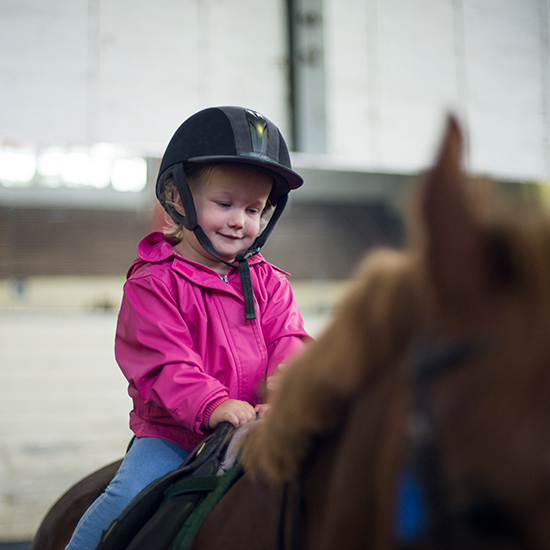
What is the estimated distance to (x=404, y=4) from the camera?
449 cm

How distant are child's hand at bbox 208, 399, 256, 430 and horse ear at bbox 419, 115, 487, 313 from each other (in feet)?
1.92

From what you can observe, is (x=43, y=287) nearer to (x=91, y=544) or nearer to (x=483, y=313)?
(x=91, y=544)

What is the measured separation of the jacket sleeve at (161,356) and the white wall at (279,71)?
124 inches

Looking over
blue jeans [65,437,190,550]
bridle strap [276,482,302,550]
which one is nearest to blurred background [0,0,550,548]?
blue jeans [65,437,190,550]

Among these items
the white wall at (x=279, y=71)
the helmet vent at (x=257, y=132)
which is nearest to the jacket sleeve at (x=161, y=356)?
the helmet vent at (x=257, y=132)

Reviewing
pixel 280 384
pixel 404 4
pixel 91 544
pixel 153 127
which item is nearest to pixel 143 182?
pixel 153 127

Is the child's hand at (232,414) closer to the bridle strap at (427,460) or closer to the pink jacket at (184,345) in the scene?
the pink jacket at (184,345)

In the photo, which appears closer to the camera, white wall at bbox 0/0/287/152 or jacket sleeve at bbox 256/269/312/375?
jacket sleeve at bbox 256/269/312/375

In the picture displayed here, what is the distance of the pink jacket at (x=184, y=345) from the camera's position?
3.03 ft

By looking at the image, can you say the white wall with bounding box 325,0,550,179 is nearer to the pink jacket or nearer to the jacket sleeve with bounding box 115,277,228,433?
the pink jacket

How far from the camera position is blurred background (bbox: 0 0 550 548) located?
148 inches

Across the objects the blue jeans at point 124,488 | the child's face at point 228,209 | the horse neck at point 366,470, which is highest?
the child's face at point 228,209

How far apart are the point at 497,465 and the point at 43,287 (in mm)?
4882

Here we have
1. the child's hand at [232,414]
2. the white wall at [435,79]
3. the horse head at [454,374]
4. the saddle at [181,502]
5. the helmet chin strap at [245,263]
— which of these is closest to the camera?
the horse head at [454,374]
